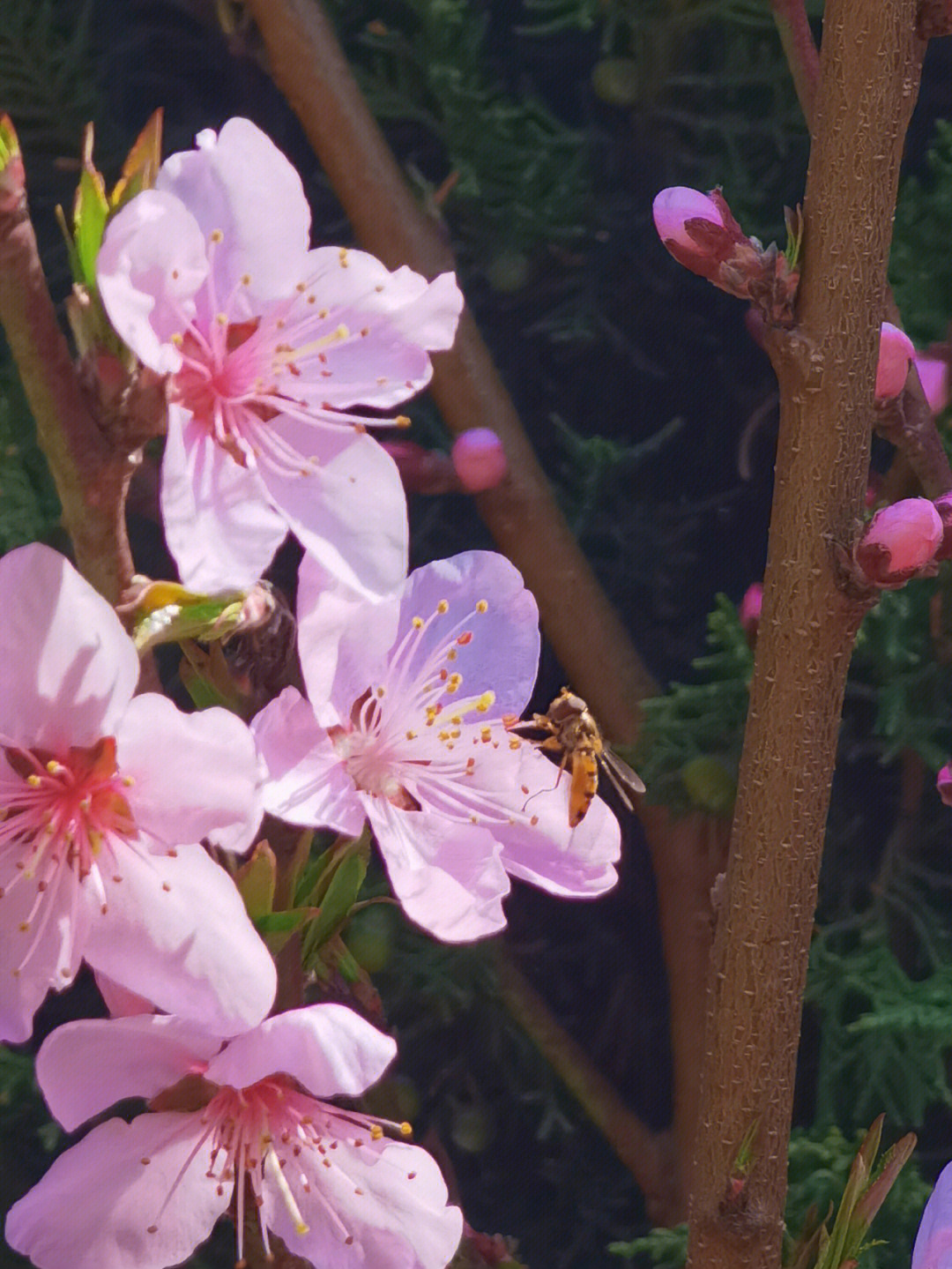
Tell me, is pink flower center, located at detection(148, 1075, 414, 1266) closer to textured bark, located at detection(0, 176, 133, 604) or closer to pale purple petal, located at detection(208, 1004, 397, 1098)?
pale purple petal, located at detection(208, 1004, 397, 1098)

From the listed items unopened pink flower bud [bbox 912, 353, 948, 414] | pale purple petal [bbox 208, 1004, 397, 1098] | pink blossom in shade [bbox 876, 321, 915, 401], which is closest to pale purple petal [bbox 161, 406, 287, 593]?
pale purple petal [bbox 208, 1004, 397, 1098]

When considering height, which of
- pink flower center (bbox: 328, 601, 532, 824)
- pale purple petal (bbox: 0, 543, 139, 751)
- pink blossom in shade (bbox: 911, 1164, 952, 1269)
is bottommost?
pink blossom in shade (bbox: 911, 1164, 952, 1269)

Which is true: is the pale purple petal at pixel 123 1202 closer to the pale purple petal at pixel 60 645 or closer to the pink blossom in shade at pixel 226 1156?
the pink blossom in shade at pixel 226 1156

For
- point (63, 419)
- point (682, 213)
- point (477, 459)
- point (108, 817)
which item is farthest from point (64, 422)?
point (477, 459)

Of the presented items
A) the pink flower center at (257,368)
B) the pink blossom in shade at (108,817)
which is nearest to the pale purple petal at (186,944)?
the pink blossom in shade at (108,817)

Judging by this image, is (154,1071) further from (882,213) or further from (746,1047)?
(882,213)

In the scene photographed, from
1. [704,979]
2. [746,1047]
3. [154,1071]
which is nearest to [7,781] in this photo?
[154,1071]
